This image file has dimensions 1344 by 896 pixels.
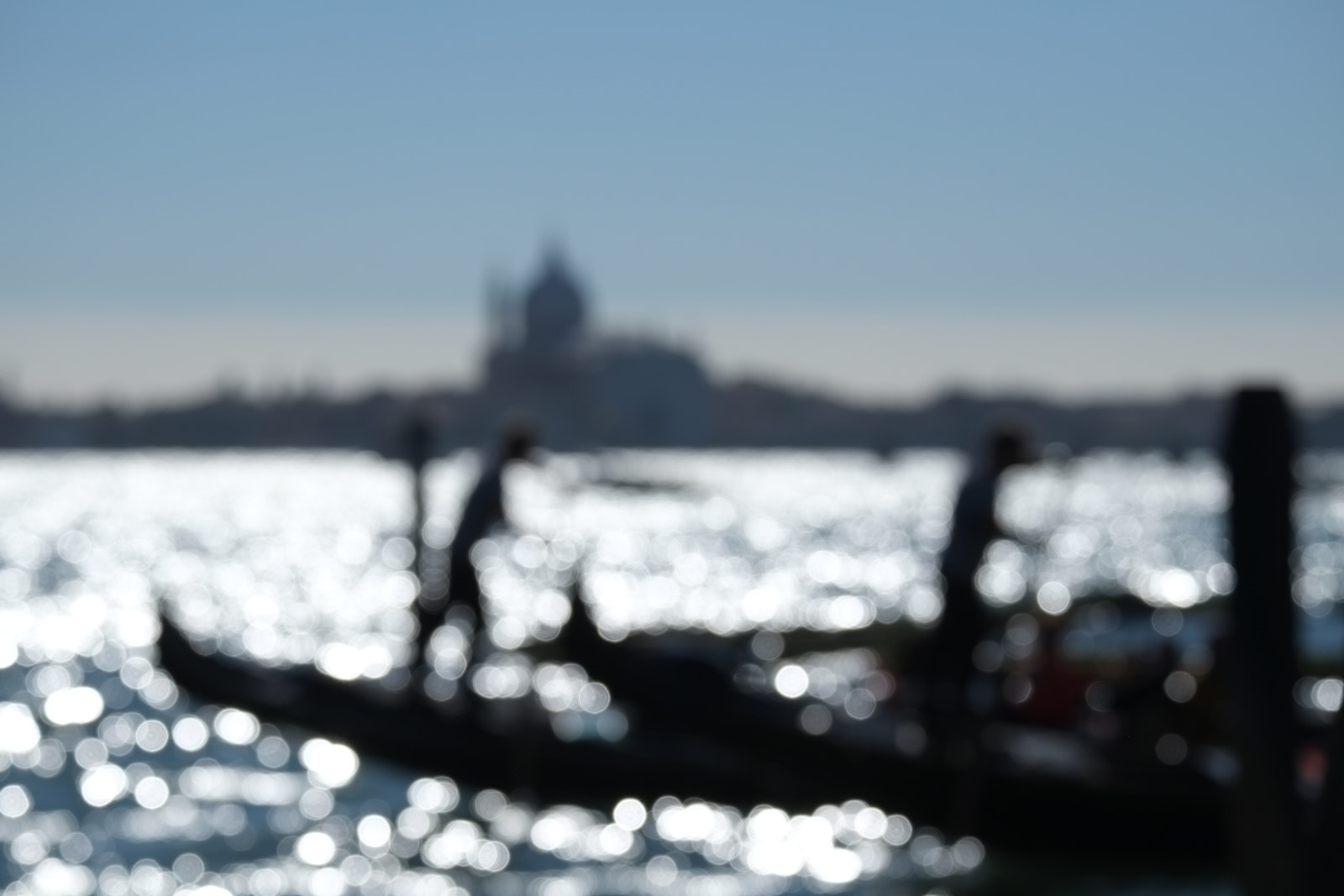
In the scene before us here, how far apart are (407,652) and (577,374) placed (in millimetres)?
105803

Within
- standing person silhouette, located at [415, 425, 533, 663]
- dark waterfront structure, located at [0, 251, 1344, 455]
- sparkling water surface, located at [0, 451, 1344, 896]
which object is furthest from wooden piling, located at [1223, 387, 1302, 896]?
dark waterfront structure, located at [0, 251, 1344, 455]

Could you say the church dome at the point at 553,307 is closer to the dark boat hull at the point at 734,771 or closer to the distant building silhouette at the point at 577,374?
the distant building silhouette at the point at 577,374

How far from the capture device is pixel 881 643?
14094mm

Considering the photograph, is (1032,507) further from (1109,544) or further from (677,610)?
(677,610)

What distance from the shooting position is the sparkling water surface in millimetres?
8008

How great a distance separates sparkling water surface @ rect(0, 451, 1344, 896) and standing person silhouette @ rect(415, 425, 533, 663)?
206 mm

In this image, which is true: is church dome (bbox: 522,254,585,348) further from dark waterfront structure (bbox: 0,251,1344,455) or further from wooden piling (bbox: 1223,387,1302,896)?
wooden piling (bbox: 1223,387,1302,896)

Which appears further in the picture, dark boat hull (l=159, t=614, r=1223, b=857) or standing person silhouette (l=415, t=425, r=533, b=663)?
standing person silhouette (l=415, t=425, r=533, b=663)

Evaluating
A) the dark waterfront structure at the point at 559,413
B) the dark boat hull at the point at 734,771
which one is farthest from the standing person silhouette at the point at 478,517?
the dark waterfront structure at the point at 559,413

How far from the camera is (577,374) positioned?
407ft

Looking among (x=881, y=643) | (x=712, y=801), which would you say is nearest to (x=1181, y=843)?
(x=712, y=801)

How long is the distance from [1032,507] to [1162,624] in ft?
160

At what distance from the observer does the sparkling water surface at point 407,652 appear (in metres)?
8.01

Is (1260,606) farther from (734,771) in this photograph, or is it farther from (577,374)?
(577,374)
